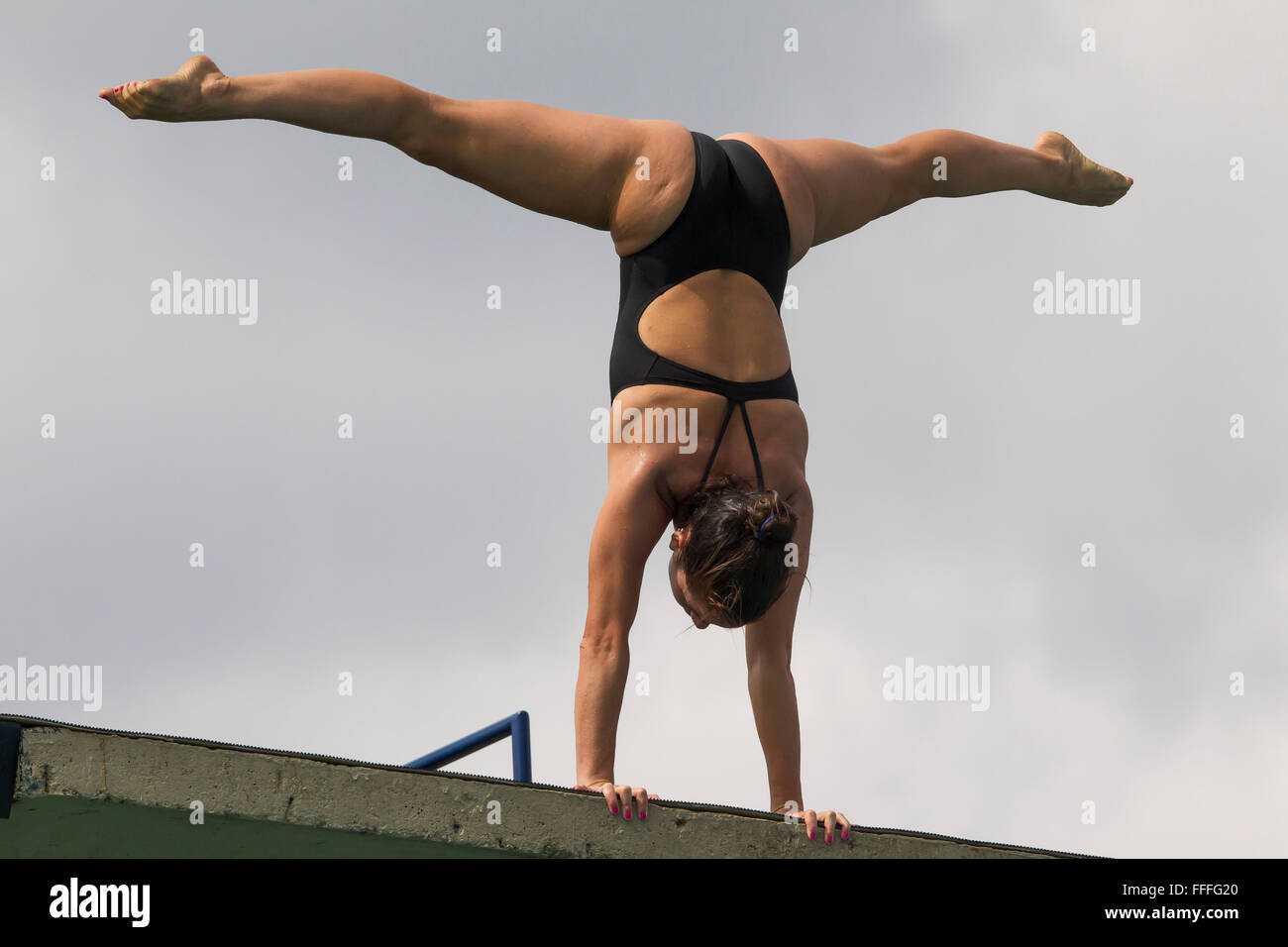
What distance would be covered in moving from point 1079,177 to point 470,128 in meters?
3.73

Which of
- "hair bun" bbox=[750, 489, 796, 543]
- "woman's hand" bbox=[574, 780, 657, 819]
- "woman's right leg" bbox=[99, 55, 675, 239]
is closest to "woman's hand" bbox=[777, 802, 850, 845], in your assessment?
"woman's hand" bbox=[574, 780, 657, 819]

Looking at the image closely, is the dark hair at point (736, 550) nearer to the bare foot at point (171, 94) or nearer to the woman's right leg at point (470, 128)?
the woman's right leg at point (470, 128)

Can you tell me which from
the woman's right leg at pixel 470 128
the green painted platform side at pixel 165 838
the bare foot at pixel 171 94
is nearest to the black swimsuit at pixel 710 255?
the woman's right leg at pixel 470 128

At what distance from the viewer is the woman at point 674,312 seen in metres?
6.82

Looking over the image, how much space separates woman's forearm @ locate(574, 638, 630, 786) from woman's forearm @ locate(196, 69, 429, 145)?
8.06ft

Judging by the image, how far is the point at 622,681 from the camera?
6.79 meters

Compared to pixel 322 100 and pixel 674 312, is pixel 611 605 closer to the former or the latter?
pixel 674 312

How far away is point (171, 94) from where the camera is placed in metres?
6.64

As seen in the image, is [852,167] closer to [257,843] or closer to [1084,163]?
[1084,163]

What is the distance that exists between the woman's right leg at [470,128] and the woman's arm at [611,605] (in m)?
1.26

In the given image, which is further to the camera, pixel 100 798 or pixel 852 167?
pixel 852 167
